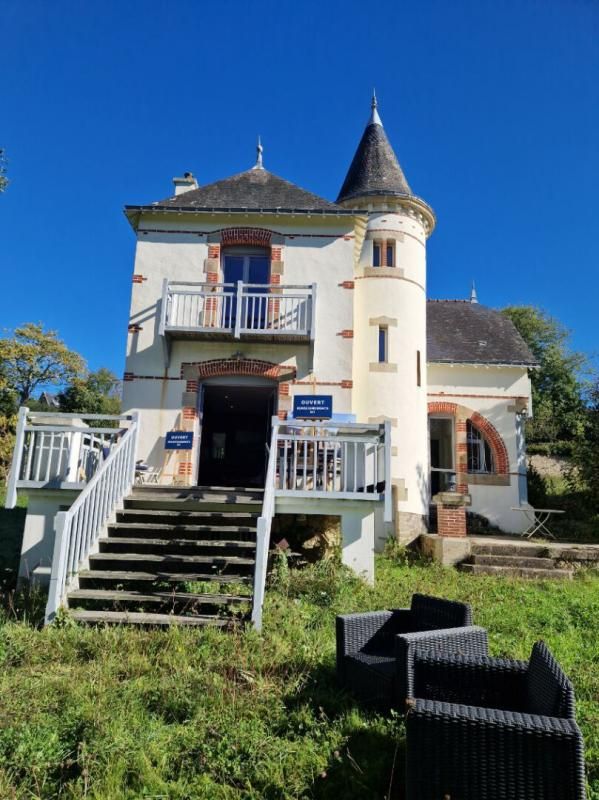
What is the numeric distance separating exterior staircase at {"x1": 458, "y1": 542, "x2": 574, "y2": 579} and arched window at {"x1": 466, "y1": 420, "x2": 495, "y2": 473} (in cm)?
508

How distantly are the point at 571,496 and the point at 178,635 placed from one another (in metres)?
14.3

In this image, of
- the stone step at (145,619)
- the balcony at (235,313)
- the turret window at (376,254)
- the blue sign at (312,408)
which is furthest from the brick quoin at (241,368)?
the stone step at (145,619)

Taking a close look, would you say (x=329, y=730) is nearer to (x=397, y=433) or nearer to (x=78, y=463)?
(x=78, y=463)

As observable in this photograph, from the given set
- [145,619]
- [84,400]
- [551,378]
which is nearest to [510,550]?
[145,619]

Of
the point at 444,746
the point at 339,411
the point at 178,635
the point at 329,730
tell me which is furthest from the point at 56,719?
the point at 339,411

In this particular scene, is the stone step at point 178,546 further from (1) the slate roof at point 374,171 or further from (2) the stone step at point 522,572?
(1) the slate roof at point 374,171

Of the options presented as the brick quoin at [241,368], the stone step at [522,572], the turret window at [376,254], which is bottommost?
the stone step at [522,572]

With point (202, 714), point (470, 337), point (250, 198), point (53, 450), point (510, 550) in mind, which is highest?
point (250, 198)

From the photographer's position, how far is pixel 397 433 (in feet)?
41.0

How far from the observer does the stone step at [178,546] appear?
6605mm

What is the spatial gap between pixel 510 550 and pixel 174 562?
22.2 feet

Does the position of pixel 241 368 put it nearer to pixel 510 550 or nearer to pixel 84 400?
pixel 510 550

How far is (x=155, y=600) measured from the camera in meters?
5.68

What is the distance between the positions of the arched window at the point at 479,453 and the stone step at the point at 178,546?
33.8 ft
